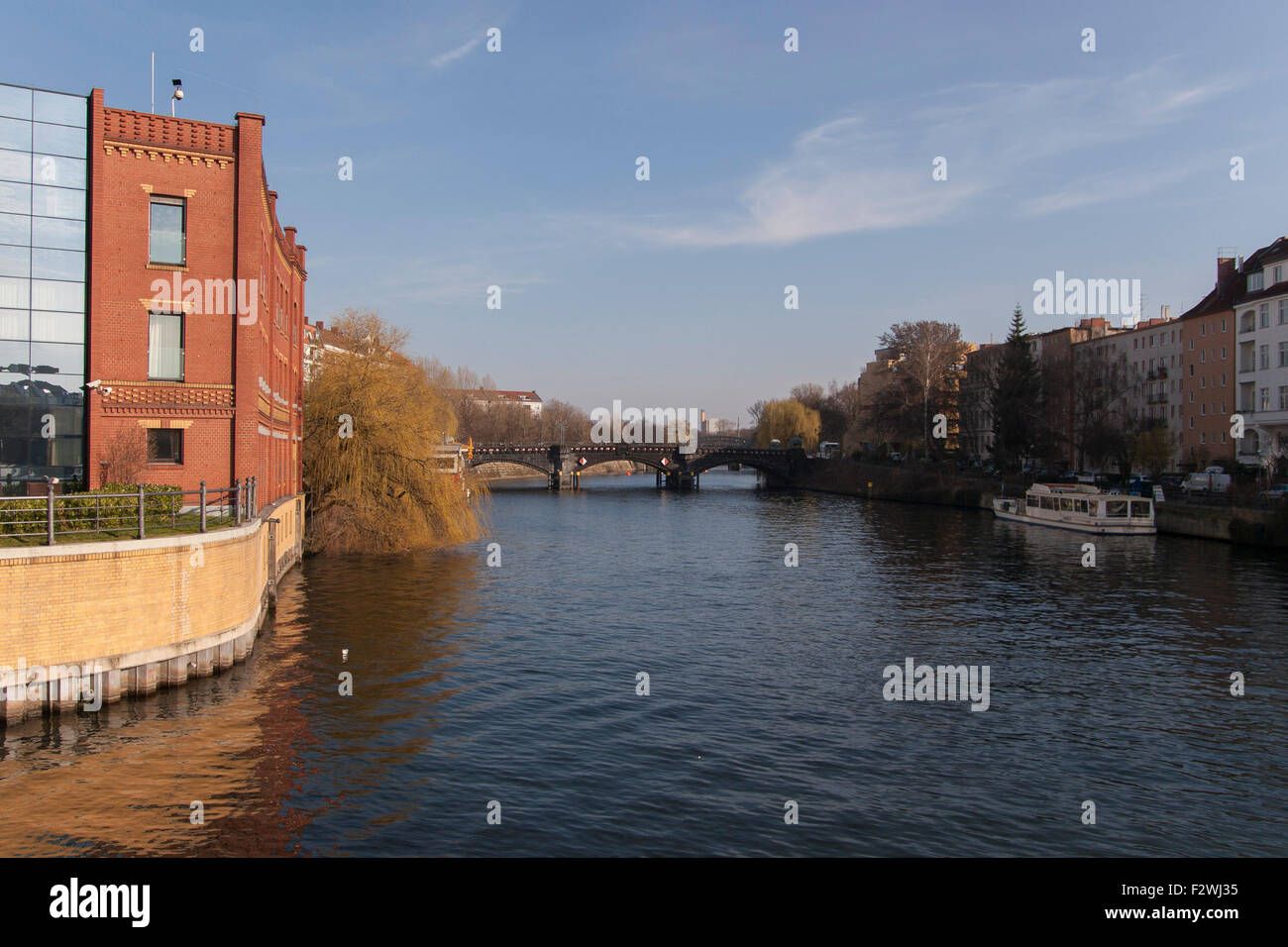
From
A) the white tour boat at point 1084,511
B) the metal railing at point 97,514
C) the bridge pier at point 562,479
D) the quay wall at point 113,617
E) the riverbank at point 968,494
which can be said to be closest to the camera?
the quay wall at point 113,617

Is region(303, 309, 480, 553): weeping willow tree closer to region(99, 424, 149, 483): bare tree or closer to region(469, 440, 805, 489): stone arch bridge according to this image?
region(99, 424, 149, 483): bare tree

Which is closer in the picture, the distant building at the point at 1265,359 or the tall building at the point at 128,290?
the tall building at the point at 128,290

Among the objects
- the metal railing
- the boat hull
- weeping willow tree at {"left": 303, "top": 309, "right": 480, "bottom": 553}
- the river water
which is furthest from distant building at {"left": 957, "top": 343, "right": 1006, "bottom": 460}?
the metal railing

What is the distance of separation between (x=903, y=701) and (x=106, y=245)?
86.3 ft

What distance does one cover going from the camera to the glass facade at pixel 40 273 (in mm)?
27328

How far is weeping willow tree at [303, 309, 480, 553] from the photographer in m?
44.4

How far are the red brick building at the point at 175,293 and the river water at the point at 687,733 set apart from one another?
6574 mm

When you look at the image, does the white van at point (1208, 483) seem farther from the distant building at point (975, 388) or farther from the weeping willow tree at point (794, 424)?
the weeping willow tree at point (794, 424)

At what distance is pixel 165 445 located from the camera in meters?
29.1

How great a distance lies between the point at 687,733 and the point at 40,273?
2381 centimetres

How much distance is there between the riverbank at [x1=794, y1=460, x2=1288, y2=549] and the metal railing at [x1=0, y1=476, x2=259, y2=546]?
5130cm

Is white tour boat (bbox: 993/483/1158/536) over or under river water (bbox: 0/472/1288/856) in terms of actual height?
over

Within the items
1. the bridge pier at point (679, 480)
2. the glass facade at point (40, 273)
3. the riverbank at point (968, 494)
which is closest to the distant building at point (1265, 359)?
the riverbank at point (968, 494)
